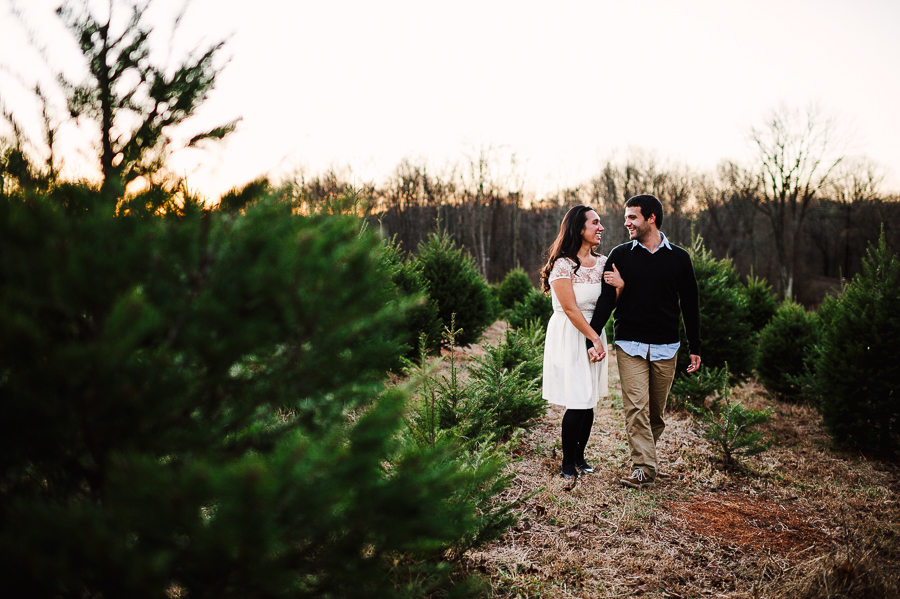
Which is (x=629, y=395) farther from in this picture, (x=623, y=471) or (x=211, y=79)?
(x=211, y=79)

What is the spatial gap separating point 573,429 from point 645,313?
116 cm

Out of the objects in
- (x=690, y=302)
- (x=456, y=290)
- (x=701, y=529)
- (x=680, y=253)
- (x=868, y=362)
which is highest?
(x=680, y=253)

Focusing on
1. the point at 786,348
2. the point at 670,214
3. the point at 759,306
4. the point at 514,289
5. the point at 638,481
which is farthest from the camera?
the point at 670,214

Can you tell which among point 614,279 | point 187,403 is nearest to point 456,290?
point 614,279

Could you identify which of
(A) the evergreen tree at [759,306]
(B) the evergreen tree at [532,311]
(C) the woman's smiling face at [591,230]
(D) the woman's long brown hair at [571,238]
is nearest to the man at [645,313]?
(C) the woman's smiling face at [591,230]

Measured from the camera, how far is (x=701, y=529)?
3.45 m

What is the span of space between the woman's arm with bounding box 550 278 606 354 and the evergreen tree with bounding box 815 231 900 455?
3313 mm

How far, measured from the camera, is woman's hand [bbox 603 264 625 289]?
392 cm

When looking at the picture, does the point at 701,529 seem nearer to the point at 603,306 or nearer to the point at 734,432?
the point at 734,432

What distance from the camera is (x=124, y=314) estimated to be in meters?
0.97

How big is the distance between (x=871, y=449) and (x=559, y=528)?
424 centimetres

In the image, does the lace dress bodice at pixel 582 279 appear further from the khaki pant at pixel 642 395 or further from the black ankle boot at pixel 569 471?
the black ankle boot at pixel 569 471

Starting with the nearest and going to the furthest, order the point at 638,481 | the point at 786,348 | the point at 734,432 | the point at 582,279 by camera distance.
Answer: the point at 582,279, the point at 638,481, the point at 734,432, the point at 786,348

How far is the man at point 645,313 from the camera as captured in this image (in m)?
3.86
